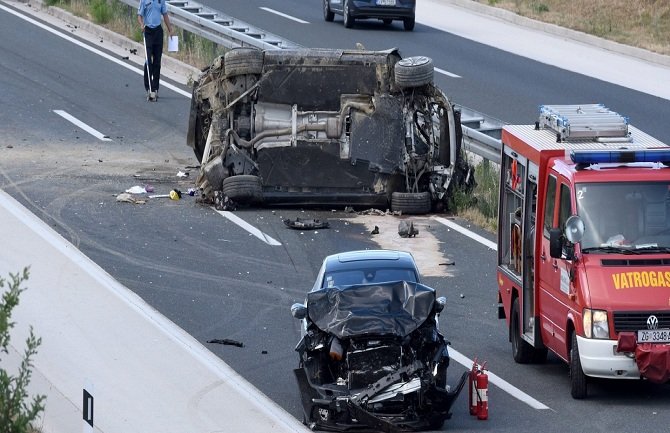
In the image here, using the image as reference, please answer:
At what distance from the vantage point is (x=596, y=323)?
41.2 ft

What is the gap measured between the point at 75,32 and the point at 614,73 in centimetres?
1152

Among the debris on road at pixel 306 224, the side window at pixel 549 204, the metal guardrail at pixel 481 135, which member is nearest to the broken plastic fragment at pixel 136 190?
the debris on road at pixel 306 224

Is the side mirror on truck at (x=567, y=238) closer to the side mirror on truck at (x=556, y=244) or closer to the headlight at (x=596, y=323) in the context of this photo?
the side mirror on truck at (x=556, y=244)

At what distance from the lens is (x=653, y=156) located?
43.9 ft

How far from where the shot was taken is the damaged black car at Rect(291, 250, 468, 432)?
39.3 feet

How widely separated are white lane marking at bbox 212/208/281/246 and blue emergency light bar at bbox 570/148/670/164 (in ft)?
20.7

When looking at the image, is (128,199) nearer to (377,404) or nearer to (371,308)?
(371,308)

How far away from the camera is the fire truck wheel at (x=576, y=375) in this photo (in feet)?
42.0

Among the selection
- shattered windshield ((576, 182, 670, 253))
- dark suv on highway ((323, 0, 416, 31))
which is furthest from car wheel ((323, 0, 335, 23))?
shattered windshield ((576, 182, 670, 253))

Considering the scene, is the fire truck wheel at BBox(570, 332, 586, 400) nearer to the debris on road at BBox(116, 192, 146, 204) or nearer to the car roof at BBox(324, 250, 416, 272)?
the car roof at BBox(324, 250, 416, 272)

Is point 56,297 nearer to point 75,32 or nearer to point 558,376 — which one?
point 558,376

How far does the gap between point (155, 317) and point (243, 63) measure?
615cm

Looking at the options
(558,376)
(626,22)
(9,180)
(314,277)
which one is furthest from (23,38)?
(558,376)

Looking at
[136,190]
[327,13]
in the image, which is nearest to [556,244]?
[136,190]
